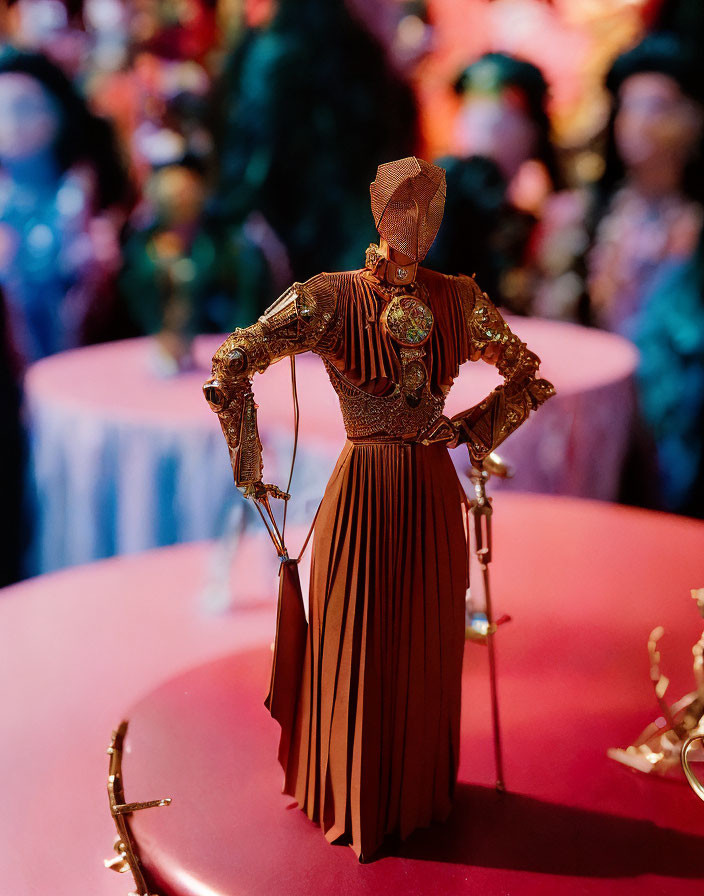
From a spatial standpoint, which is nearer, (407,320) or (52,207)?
(407,320)

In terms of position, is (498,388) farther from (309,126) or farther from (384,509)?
(309,126)

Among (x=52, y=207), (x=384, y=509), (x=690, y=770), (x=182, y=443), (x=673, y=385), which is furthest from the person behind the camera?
(x=673, y=385)

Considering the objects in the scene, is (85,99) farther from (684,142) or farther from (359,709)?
(359,709)

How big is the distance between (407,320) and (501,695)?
1165 millimetres

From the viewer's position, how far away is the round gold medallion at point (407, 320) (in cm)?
179

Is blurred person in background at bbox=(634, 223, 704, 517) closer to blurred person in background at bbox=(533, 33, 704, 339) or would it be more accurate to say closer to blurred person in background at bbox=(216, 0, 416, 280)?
blurred person in background at bbox=(533, 33, 704, 339)

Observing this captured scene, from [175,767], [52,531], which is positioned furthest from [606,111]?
[175,767]

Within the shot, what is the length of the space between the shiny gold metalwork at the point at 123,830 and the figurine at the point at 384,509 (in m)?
0.36

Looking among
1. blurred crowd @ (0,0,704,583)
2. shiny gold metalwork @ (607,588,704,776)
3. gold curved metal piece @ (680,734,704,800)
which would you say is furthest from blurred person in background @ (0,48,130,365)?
gold curved metal piece @ (680,734,704,800)

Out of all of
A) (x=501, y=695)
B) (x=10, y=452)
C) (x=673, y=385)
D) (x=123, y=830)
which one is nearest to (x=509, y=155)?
(x=673, y=385)

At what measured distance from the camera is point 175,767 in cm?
220

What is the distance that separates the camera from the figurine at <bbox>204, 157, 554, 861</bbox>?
5.85 ft

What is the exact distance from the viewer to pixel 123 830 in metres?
1.96

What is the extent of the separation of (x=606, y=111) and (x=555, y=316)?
3.77 feet
